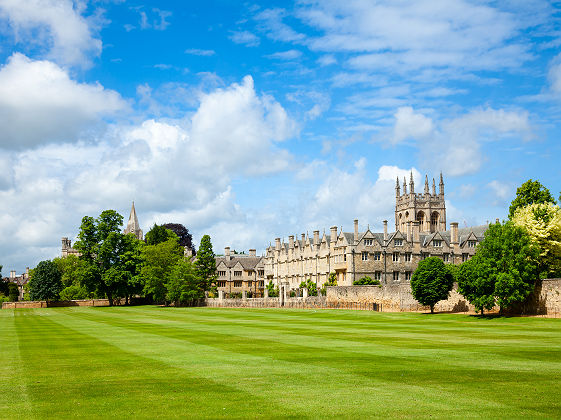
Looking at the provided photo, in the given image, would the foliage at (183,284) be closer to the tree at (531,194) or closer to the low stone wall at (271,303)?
the low stone wall at (271,303)

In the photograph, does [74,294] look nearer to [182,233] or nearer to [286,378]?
[182,233]

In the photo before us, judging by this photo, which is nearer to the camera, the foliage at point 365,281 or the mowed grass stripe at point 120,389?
the mowed grass stripe at point 120,389

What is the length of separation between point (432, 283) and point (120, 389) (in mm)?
44848

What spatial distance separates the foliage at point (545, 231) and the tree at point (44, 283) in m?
89.9

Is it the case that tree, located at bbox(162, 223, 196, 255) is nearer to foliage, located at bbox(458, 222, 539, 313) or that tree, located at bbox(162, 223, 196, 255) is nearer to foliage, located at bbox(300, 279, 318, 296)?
foliage, located at bbox(300, 279, 318, 296)

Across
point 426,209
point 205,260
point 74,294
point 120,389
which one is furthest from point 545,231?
point 74,294

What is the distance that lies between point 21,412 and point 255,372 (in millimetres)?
6516

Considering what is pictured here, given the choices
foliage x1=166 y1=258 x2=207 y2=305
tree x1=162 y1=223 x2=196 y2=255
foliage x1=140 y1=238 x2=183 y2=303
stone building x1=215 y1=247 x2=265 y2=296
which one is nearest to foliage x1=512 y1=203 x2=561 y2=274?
foliage x1=166 y1=258 x2=207 y2=305

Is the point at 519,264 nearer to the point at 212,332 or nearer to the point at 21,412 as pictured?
the point at 212,332

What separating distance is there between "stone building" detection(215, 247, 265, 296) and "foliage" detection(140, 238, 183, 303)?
28.5 m

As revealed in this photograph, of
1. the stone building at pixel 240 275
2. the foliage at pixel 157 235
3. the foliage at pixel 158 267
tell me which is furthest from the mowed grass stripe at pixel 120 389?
the stone building at pixel 240 275

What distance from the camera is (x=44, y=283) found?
114375 millimetres

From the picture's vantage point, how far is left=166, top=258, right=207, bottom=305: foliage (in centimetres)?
8881

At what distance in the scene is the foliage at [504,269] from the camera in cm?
4478
